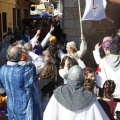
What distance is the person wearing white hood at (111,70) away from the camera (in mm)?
5988

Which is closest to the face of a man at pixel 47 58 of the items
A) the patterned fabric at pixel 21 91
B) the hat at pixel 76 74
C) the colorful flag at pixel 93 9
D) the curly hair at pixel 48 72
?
the curly hair at pixel 48 72

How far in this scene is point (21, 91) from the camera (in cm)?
530

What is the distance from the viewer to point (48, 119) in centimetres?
392

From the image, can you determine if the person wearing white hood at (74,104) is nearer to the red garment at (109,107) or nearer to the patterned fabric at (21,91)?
the red garment at (109,107)

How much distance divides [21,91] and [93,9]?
4.01 m

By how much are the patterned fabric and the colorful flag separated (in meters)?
3.68

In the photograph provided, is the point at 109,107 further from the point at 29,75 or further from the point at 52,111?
the point at 29,75

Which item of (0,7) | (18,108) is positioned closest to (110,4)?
(18,108)

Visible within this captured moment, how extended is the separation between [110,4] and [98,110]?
7.74 m

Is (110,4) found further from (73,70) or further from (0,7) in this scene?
(0,7)

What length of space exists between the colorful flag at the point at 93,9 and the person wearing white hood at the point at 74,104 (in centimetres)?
496

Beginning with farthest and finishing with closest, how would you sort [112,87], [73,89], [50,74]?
[50,74]
[112,87]
[73,89]


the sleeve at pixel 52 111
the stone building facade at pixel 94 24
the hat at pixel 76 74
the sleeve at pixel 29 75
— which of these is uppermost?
the stone building facade at pixel 94 24

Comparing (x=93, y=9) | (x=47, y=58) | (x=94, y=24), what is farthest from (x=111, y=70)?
(x=94, y=24)
